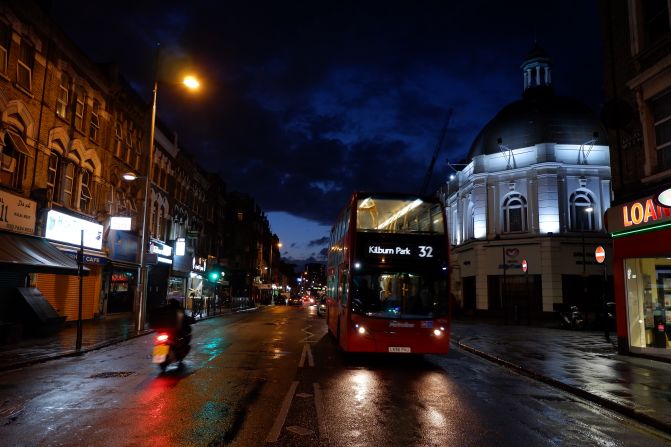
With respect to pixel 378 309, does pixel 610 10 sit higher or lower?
higher

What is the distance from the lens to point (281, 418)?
7.46 metres

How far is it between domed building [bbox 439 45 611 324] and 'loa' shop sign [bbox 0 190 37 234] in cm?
2703

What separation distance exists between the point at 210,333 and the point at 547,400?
15654mm

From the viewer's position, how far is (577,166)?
1395 inches

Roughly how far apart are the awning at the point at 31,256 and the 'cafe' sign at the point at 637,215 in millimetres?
17806

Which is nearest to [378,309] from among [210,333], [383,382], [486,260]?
[383,382]

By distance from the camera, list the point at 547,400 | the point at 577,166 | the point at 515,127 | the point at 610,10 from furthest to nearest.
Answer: the point at 515,127 < the point at 577,166 < the point at 610,10 < the point at 547,400

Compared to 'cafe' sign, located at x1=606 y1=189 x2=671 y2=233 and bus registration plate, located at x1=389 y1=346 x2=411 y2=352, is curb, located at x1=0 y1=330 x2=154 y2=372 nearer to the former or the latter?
bus registration plate, located at x1=389 y1=346 x2=411 y2=352

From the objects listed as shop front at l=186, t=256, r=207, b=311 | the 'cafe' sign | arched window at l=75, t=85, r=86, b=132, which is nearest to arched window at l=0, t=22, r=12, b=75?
arched window at l=75, t=85, r=86, b=132

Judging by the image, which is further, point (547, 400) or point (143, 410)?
point (547, 400)

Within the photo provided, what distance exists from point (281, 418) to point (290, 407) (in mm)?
757

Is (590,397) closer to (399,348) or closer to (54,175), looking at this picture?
(399,348)

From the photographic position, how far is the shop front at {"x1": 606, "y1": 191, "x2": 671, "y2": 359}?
1488cm

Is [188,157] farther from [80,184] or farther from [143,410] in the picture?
[143,410]
